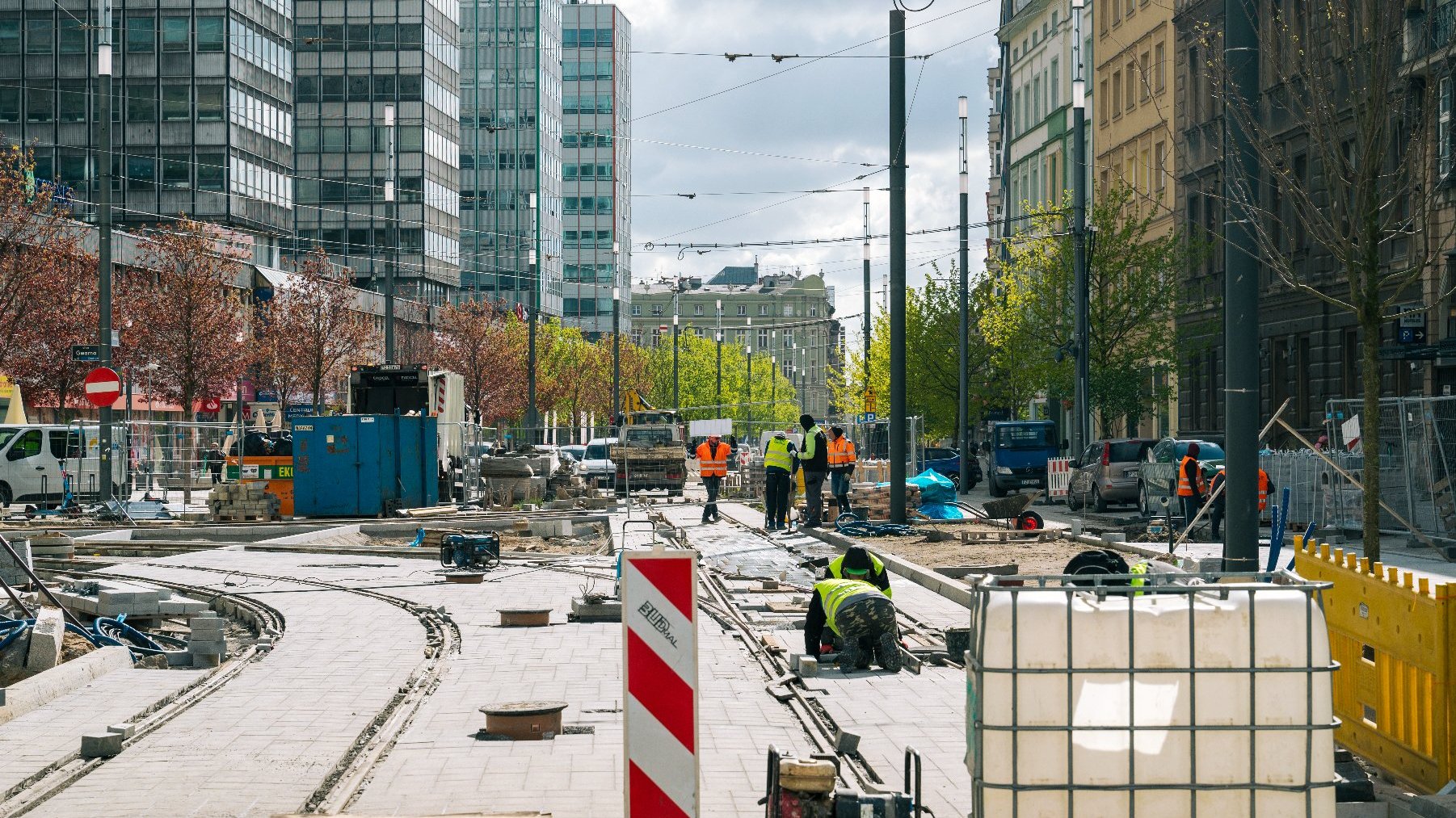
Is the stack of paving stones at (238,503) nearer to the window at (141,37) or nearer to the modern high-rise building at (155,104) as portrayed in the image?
the modern high-rise building at (155,104)

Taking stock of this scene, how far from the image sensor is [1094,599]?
18.8 feet

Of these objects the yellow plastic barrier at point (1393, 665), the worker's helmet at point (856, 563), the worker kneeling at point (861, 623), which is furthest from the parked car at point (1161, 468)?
the yellow plastic barrier at point (1393, 665)

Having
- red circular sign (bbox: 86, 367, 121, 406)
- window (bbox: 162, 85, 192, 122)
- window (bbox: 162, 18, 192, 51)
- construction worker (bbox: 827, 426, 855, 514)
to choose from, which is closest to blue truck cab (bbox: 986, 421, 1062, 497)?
construction worker (bbox: 827, 426, 855, 514)

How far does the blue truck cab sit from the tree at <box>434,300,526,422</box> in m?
35.1

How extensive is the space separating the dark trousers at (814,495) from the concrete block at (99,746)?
21208mm

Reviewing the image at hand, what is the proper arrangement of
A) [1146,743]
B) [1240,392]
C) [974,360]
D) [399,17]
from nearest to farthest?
[1146,743], [1240,392], [974,360], [399,17]

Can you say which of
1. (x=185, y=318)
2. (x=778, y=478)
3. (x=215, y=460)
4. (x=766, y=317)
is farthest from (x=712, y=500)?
(x=766, y=317)

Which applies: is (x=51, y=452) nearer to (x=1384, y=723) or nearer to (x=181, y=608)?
(x=181, y=608)

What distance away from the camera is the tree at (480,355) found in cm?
7888

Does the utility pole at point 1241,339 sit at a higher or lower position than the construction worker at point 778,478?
higher

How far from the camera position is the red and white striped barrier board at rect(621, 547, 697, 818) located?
5.84m

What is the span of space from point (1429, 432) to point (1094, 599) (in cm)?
1845

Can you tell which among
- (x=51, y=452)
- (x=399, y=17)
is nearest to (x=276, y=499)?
(x=51, y=452)

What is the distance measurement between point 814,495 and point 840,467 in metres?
2.12
